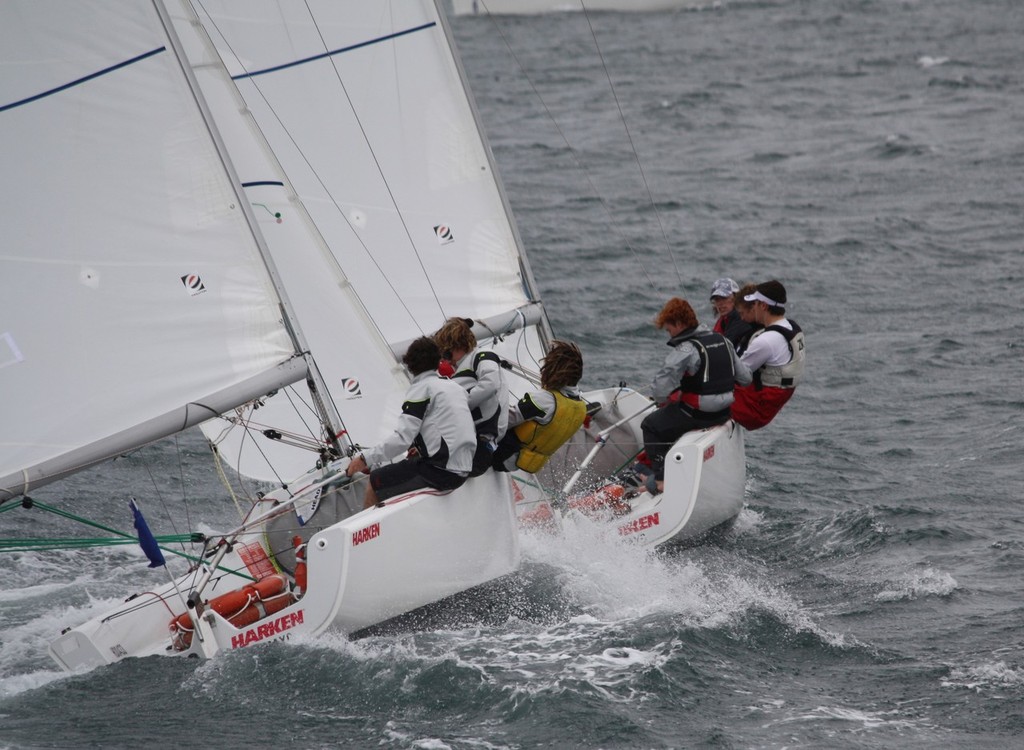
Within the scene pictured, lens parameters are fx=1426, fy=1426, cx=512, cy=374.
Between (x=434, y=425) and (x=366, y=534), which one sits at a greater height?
(x=434, y=425)

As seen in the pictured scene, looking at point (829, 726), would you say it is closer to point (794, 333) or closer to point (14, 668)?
point (794, 333)

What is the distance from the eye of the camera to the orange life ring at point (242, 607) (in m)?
6.46

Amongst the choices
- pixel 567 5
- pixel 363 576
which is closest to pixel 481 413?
pixel 363 576

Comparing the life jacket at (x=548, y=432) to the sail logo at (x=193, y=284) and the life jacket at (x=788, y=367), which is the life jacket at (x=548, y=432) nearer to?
the life jacket at (x=788, y=367)

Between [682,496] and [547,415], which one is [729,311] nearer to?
[682,496]

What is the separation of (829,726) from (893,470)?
3846 millimetres

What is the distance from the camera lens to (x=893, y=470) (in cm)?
916

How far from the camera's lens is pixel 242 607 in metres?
6.50

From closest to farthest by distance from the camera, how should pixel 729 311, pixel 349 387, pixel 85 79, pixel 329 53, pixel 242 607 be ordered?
pixel 85 79, pixel 242 607, pixel 349 387, pixel 729 311, pixel 329 53

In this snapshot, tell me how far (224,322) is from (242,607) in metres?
1.31

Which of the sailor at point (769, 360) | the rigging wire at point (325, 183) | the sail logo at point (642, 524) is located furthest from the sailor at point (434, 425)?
the sailor at point (769, 360)

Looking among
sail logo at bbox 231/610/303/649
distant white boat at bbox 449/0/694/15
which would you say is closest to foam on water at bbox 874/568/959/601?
sail logo at bbox 231/610/303/649

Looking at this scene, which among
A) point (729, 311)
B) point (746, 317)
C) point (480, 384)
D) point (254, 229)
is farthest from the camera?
point (729, 311)

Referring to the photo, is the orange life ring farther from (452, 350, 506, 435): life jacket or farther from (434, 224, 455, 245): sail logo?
(434, 224, 455, 245): sail logo
